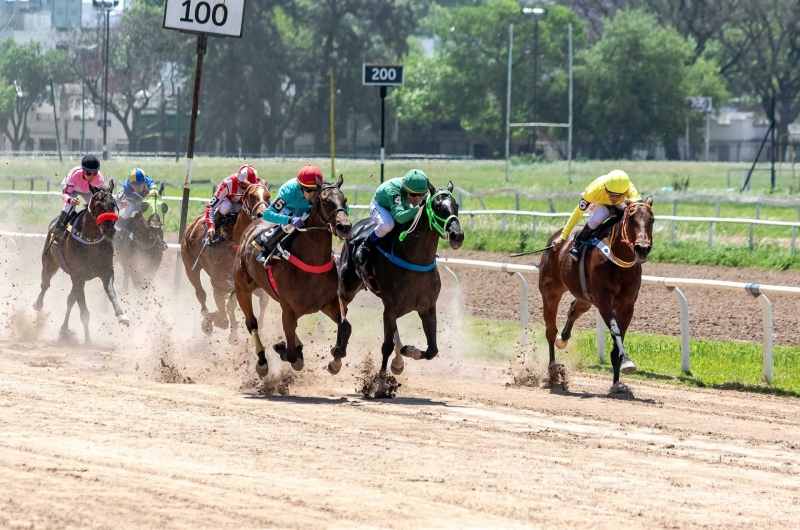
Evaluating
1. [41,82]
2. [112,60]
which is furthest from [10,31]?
[112,60]

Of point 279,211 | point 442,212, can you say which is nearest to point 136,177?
point 279,211

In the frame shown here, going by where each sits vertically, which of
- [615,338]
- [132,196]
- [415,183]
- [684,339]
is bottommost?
[684,339]

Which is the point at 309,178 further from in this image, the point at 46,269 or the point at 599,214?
the point at 46,269

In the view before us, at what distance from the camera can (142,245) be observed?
15.2 m

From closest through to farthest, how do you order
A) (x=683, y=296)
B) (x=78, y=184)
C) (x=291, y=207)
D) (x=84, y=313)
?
(x=291, y=207), (x=683, y=296), (x=84, y=313), (x=78, y=184)

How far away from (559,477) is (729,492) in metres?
0.86

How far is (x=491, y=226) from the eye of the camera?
75.2 feet

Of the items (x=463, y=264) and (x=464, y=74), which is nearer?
(x=463, y=264)

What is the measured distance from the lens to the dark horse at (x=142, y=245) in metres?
15.2

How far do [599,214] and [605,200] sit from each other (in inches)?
5.0

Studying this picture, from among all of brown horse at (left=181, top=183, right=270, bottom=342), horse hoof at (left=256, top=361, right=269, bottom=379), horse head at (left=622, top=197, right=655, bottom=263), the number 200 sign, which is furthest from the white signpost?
horse head at (left=622, top=197, right=655, bottom=263)

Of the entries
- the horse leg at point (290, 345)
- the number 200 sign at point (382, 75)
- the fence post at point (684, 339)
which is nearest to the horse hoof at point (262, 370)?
the horse leg at point (290, 345)

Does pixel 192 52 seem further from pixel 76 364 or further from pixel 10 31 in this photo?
pixel 76 364

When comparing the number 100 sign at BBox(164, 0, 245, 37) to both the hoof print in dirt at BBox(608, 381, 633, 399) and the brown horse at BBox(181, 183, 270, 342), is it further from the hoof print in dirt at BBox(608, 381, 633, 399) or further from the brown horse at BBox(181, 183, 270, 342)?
the hoof print in dirt at BBox(608, 381, 633, 399)
